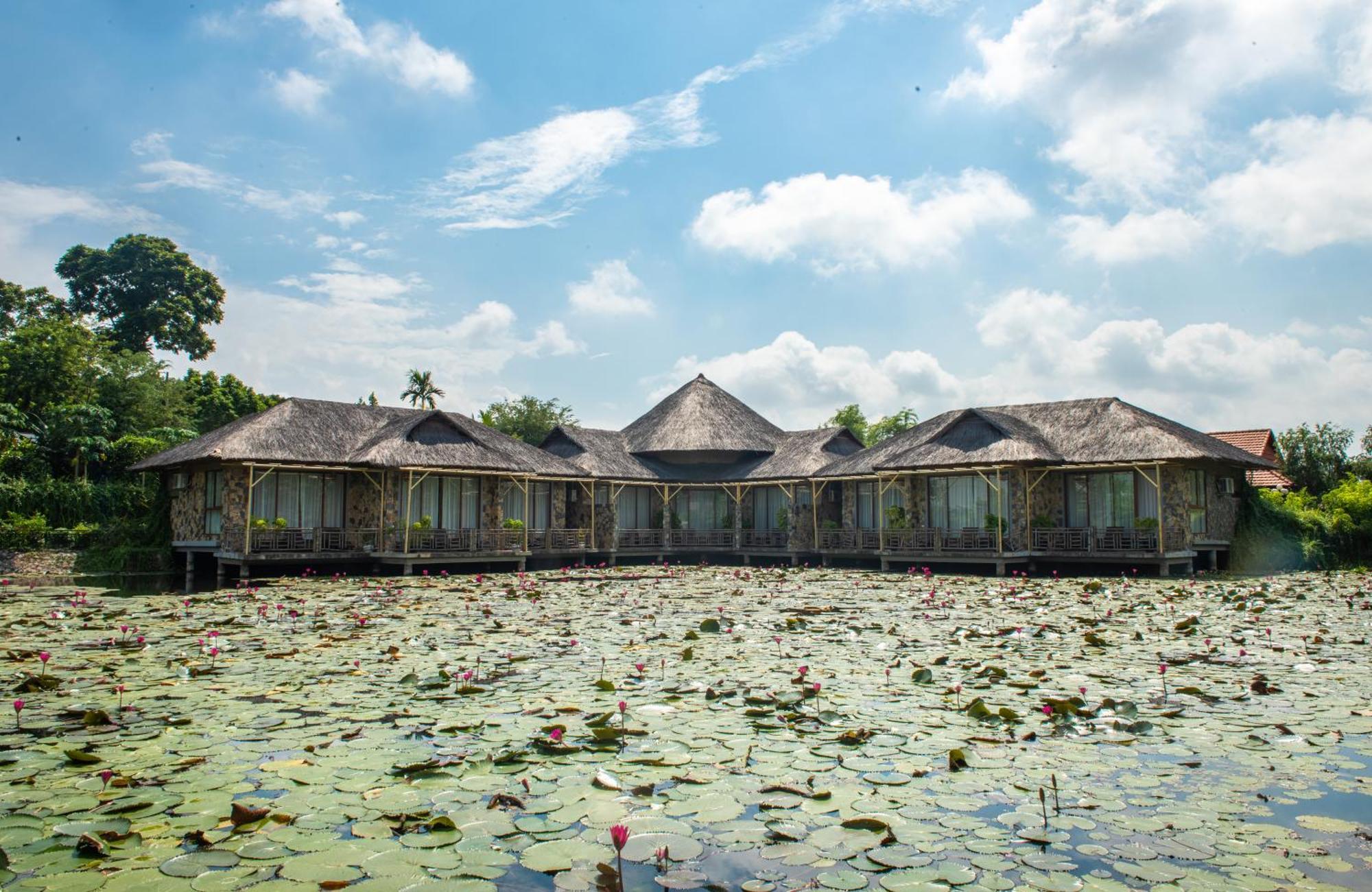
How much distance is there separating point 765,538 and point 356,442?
1182 cm

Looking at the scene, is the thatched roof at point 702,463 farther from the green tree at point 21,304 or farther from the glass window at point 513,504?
the green tree at point 21,304

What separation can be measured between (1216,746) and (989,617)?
6800mm

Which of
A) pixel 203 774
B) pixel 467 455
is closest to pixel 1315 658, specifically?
pixel 203 774

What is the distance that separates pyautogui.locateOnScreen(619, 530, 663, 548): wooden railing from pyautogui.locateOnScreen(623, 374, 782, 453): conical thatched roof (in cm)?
281

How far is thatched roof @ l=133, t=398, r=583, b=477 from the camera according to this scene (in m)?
21.1

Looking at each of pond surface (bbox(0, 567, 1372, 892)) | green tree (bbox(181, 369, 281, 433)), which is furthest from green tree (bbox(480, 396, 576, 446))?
pond surface (bbox(0, 567, 1372, 892))

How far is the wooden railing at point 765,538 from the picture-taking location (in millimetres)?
27344

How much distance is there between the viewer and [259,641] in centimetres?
981

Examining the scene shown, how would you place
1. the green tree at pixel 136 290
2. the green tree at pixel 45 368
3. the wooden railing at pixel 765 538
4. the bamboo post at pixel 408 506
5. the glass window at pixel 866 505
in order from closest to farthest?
1. the bamboo post at pixel 408 506
2. the glass window at pixel 866 505
3. the wooden railing at pixel 765 538
4. the green tree at pixel 45 368
5. the green tree at pixel 136 290

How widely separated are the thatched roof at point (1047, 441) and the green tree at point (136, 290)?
129 ft

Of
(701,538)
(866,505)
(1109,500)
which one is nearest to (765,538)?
(701,538)

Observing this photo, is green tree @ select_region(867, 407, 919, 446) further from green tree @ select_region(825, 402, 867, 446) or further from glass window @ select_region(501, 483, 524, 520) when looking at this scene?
glass window @ select_region(501, 483, 524, 520)

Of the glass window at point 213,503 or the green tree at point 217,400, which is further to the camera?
the green tree at point 217,400

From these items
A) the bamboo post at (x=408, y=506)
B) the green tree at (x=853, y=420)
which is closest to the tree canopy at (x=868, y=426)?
the green tree at (x=853, y=420)
